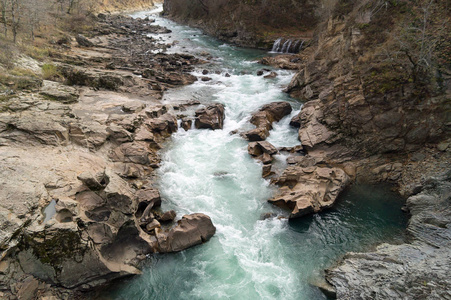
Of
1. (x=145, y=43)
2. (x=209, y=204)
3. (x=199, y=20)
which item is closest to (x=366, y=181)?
(x=209, y=204)

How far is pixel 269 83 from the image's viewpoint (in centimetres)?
2666

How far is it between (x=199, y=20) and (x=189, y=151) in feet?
157

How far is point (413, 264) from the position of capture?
28.5 ft

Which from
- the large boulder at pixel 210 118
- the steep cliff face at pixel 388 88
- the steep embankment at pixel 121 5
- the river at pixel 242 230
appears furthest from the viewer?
the steep embankment at pixel 121 5

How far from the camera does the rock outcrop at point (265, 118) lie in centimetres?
1808

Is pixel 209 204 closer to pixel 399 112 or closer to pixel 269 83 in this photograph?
pixel 399 112

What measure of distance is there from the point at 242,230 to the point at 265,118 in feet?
32.2

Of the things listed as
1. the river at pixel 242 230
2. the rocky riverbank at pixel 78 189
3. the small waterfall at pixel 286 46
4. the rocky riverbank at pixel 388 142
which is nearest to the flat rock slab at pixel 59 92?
the rocky riverbank at pixel 78 189

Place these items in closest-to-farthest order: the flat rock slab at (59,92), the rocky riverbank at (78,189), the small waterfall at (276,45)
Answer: the rocky riverbank at (78,189)
the flat rock slab at (59,92)
the small waterfall at (276,45)

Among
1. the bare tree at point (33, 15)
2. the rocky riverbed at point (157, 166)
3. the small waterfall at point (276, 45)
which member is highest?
the small waterfall at point (276, 45)

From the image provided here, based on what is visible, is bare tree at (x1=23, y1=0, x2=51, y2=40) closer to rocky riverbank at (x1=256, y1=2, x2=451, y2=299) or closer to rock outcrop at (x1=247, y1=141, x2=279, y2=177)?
rock outcrop at (x1=247, y1=141, x2=279, y2=177)

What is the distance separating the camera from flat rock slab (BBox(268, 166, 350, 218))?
1247cm

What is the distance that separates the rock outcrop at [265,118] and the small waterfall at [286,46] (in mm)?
18058

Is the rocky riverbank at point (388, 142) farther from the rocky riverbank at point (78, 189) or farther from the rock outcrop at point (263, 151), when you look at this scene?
the rocky riverbank at point (78, 189)
